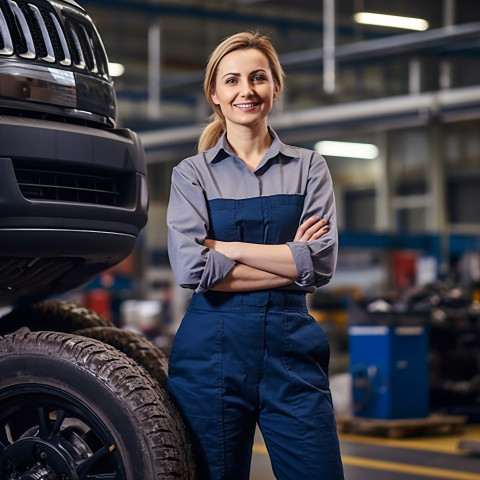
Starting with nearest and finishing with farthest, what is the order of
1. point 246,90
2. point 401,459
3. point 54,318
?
point 246,90 < point 54,318 < point 401,459

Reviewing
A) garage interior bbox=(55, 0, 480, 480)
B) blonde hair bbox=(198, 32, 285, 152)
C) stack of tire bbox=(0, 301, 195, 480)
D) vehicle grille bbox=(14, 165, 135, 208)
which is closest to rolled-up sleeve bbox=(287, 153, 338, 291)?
blonde hair bbox=(198, 32, 285, 152)

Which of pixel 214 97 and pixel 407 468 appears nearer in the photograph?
pixel 214 97

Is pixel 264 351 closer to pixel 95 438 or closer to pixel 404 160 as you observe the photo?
pixel 95 438

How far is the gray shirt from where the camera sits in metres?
2.26

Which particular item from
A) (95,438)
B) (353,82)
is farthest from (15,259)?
(353,82)

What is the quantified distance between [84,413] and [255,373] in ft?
1.47

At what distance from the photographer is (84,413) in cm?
236

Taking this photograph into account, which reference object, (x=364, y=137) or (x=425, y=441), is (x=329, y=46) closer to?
(x=425, y=441)

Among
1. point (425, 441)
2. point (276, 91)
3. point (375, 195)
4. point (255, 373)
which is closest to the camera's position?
point (255, 373)

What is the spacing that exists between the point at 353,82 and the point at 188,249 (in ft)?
71.8

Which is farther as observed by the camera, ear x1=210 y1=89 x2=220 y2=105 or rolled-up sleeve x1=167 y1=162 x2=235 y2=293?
ear x1=210 y1=89 x2=220 y2=105

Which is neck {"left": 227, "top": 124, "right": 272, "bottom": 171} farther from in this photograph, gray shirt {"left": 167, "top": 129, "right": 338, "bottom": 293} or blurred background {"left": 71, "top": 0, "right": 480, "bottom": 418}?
blurred background {"left": 71, "top": 0, "right": 480, "bottom": 418}

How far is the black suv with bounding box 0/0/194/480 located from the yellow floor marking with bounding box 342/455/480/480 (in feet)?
11.1

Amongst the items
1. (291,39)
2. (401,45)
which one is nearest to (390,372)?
(401,45)
